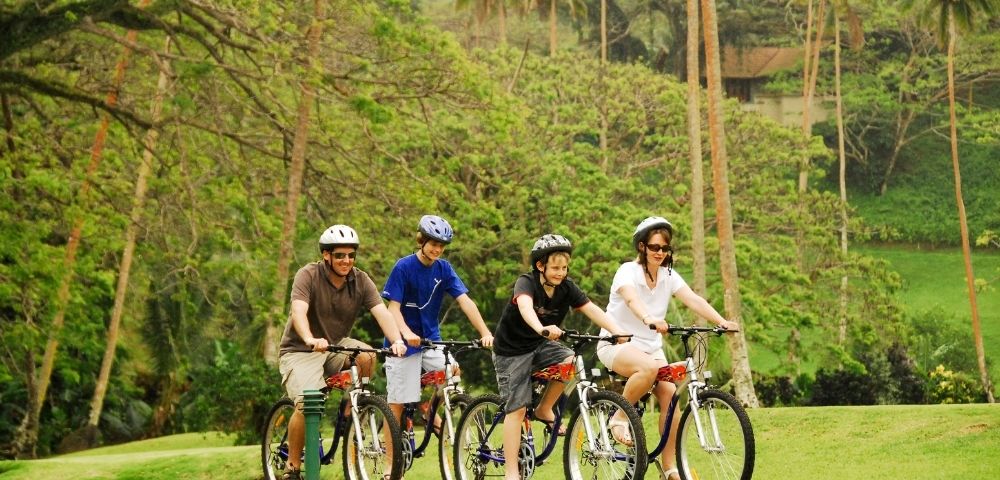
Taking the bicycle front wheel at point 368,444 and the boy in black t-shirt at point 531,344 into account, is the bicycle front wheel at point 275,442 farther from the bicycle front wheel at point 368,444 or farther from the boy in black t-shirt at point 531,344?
the boy in black t-shirt at point 531,344

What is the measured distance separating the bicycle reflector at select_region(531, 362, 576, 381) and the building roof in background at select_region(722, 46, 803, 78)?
54.6m

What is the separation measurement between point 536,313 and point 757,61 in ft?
188

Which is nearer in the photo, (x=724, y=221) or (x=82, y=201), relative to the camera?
(x=82, y=201)

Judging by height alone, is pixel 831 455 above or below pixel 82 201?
below

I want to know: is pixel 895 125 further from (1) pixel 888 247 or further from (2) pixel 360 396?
(2) pixel 360 396

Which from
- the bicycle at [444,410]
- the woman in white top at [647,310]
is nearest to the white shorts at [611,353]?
the woman in white top at [647,310]

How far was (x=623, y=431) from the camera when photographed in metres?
9.08

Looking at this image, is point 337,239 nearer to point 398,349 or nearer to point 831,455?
point 398,349

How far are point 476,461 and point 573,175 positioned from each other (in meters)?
25.5

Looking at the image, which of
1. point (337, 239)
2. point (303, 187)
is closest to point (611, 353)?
point (337, 239)

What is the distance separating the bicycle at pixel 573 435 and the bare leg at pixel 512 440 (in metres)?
0.09

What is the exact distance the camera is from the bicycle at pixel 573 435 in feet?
29.5

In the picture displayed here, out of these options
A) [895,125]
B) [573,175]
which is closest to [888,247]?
[895,125]

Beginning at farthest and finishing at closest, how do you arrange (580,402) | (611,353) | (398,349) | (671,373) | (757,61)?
1. (757,61)
2. (398,349)
3. (611,353)
4. (671,373)
5. (580,402)
